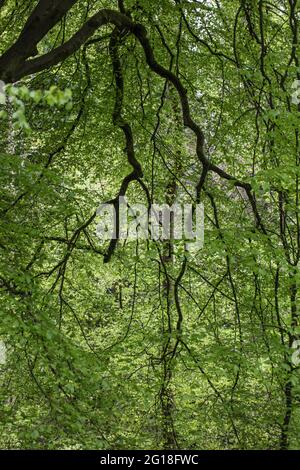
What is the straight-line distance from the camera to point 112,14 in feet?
18.3

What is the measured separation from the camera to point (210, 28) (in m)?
7.80

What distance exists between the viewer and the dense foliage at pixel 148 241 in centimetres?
461

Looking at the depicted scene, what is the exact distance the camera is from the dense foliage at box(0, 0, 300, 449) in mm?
4609

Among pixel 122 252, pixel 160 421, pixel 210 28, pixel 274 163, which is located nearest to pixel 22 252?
pixel 122 252

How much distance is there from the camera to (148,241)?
18.4 ft
